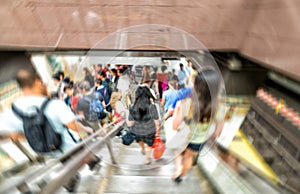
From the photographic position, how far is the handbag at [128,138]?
1542 millimetres

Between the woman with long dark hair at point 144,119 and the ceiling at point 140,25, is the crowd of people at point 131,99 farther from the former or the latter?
the ceiling at point 140,25

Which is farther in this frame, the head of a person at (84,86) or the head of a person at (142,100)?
the head of a person at (142,100)

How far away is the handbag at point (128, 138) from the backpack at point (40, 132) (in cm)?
45

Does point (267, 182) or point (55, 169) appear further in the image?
point (267, 182)

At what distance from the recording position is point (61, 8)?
4.01 ft

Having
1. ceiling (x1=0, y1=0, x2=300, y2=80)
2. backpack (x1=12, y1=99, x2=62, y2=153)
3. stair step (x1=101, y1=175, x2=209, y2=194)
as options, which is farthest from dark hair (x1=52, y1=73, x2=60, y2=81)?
stair step (x1=101, y1=175, x2=209, y2=194)

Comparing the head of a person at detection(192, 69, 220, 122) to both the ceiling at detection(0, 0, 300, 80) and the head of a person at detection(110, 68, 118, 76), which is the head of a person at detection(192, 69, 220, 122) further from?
the head of a person at detection(110, 68, 118, 76)

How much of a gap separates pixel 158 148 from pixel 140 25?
0.79m

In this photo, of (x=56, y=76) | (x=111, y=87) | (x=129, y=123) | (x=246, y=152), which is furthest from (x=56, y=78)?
(x=246, y=152)

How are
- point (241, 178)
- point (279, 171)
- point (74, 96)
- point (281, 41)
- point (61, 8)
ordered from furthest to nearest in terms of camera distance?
point (279, 171) → point (241, 178) → point (74, 96) → point (61, 8) → point (281, 41)

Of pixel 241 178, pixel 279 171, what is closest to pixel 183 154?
pixel 241 178

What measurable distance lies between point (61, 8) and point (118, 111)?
2.31 feet

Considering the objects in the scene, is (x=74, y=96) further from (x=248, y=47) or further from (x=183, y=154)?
(x=248, y=47)

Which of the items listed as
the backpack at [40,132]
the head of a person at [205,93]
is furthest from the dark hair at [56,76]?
the head of a person at [205,93]
